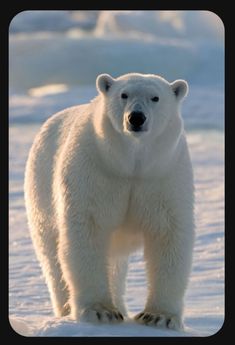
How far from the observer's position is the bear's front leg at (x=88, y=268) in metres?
5.87

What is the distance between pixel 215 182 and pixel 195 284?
379 cm

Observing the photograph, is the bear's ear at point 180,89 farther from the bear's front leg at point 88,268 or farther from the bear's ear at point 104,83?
the bear's front leg at point 88,268

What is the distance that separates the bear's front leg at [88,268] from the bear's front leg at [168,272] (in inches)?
10.4

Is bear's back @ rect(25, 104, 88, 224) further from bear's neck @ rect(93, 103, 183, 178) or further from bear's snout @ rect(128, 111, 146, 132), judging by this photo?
bear's snout @ rect(128, 111, 146, 132)

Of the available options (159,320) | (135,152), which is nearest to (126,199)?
(135,152)

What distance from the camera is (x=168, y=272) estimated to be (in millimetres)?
6004

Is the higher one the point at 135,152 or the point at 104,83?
the point at 104,83

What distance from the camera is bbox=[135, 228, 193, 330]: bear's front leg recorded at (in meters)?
5.99

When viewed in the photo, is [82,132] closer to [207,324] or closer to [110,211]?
[110,211]

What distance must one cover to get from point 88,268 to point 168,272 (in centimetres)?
49

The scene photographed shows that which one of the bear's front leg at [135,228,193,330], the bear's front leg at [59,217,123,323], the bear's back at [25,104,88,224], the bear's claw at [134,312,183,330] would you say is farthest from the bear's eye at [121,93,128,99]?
the bear's claw at [134,312,183,330]

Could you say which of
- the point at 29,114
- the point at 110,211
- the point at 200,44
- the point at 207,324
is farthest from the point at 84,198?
the point at 200,44

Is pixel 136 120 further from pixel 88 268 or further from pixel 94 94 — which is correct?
pixel 94 94

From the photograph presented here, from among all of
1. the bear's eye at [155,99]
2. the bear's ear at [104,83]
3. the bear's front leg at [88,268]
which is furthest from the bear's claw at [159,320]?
the bear's ear at [104,83]
